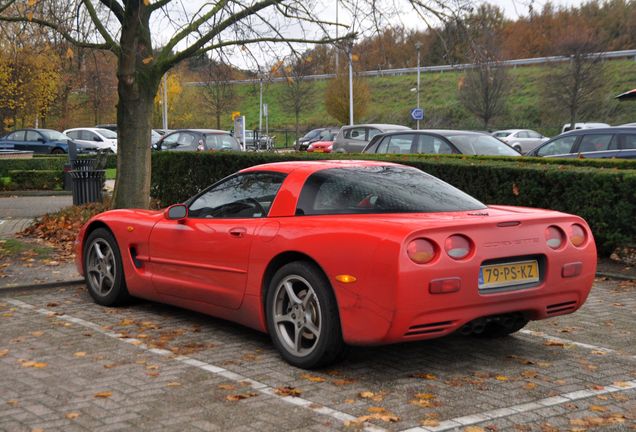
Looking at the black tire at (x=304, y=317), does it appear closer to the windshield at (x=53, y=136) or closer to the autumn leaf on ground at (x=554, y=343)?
the autumn leaf on ground at (x=554, y=343)

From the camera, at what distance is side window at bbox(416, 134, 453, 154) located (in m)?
17.0

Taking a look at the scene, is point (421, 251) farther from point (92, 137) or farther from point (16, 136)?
point (92, 137)

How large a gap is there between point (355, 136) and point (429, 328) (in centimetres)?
2140

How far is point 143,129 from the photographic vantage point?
12977 millimetres

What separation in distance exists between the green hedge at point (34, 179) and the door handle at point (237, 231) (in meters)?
18.8

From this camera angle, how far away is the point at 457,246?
5.47 m

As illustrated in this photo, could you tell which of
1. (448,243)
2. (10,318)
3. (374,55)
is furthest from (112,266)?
(374,55)

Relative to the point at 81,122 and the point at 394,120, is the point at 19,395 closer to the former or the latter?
the point at 81,122

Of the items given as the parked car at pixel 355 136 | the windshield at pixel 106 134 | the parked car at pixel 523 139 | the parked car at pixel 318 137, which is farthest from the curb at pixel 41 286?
the parked car at pixel 318 137

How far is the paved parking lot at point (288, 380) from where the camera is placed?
189 inches

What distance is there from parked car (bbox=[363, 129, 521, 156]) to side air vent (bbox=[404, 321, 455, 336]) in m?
11.5

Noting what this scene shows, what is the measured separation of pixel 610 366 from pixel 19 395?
3894mm

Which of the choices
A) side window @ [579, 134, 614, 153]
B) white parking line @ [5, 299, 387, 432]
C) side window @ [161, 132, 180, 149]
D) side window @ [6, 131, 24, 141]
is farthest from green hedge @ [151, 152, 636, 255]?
side window @ [6, 131, 24, 141]

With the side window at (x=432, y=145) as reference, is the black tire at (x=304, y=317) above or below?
below
